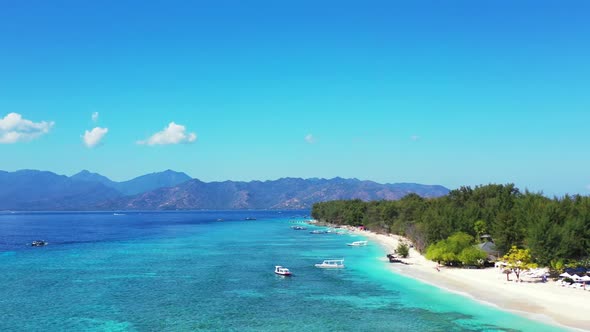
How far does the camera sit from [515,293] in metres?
55.7

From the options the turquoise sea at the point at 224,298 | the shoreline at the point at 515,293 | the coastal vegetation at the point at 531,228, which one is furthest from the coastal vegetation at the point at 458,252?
the turquoise sea at the point at 224,298

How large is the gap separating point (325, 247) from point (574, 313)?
7811 cm

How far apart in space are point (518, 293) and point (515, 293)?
326 millimetres

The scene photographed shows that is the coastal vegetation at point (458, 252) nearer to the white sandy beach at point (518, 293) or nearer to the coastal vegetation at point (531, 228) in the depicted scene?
the coastal vegetation at point (531, 228)

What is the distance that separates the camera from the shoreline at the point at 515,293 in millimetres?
45344

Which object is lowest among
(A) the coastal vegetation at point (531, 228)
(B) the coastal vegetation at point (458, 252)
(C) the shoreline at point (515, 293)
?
(C) the shoreline at point (515, 293)

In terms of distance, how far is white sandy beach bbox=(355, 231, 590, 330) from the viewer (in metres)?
45.5

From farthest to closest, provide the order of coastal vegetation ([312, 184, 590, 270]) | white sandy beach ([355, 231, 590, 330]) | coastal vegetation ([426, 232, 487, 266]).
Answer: coastal vegetation ([426, 232, 487, 266])
coastal vegetation ([312, 184, 590, 270])
white sandy beach ([355, 231, 590, 330])

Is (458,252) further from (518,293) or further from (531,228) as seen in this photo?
(518,293)

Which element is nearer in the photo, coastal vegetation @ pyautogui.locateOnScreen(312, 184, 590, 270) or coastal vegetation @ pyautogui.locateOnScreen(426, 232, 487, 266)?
coastal vegetation @ pyautogui.locateOnScreen(312, 184, 590, 270)

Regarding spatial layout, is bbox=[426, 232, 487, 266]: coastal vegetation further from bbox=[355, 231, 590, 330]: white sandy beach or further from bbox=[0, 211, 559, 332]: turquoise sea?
bbox=[0, 211, 559, 332]: turquoise sea

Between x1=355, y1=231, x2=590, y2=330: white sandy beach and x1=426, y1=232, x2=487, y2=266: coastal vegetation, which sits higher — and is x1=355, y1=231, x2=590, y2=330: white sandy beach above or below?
below

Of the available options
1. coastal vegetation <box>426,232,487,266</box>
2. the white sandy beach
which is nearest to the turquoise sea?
the white sandy beach

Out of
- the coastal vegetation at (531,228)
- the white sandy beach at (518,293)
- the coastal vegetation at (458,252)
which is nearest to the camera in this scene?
the white sandy beach at (518,293)
